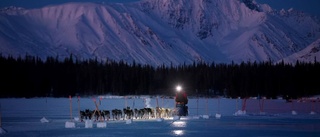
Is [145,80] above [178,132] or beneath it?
above

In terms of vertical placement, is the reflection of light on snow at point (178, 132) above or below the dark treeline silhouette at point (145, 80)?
below

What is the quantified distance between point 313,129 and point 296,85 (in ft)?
421

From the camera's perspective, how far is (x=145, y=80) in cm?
18212

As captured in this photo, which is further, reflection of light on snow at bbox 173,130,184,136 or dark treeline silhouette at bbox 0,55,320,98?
dark treeline silhouette at bbox 0,55,320,98

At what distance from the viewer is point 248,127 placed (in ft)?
141

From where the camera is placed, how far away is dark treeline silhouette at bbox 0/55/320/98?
15650 cm

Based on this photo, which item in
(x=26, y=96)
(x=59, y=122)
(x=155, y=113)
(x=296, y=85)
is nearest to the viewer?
(x=59, y=122)

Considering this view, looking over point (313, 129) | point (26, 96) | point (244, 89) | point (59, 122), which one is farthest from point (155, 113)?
point (244, 89)

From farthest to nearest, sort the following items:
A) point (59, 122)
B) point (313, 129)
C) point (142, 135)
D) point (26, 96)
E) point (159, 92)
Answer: point (159, 92) < point (26, 96) < point (59, 122) < point (313, 129) < point (142, 135)

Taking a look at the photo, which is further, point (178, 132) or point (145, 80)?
point (145, 80)

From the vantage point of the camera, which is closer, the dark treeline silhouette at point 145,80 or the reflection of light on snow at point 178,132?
the reflection of light on snow at point 178,132

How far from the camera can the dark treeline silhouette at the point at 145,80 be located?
513ft

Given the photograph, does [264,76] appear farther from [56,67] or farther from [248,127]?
[248,127]

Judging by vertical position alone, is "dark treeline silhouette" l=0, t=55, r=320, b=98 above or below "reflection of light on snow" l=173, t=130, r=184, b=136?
above
